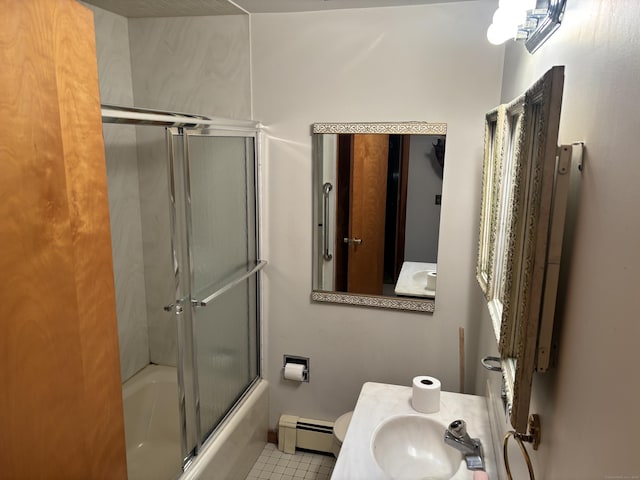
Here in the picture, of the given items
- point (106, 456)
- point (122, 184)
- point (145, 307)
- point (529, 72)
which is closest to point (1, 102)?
point (106, 456)

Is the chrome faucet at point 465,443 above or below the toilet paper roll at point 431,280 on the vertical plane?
below

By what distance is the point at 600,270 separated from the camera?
688 millimetres

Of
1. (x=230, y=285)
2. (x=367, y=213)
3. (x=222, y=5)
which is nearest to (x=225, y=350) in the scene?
(x=230, y=285)

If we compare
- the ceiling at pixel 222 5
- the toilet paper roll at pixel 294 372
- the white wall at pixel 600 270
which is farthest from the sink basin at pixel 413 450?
the ceiling at pixel 222 5

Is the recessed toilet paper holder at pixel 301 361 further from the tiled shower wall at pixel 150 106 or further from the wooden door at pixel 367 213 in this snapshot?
the tiled shower wall at pixel 150 106

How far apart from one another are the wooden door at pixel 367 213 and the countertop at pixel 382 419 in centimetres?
57

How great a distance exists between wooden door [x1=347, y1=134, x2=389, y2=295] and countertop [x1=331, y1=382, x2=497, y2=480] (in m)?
0.57

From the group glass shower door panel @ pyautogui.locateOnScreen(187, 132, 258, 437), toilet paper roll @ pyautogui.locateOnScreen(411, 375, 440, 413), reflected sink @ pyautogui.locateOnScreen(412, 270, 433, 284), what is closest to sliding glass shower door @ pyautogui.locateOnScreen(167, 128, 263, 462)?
glass shower door panel @ pyautogui.locateOnScreen(187, 132, 258, 437)

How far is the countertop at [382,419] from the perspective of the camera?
4.91 feet

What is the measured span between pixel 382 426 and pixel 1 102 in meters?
1.51

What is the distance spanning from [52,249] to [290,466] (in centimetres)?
201

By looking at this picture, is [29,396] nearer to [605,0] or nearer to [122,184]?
[605,0]

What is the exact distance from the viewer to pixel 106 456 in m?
Answer: 1.17

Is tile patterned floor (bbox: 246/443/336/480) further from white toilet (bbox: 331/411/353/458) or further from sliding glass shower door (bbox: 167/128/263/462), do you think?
sliding glass shower door (bbox: 167/128/263/462)
